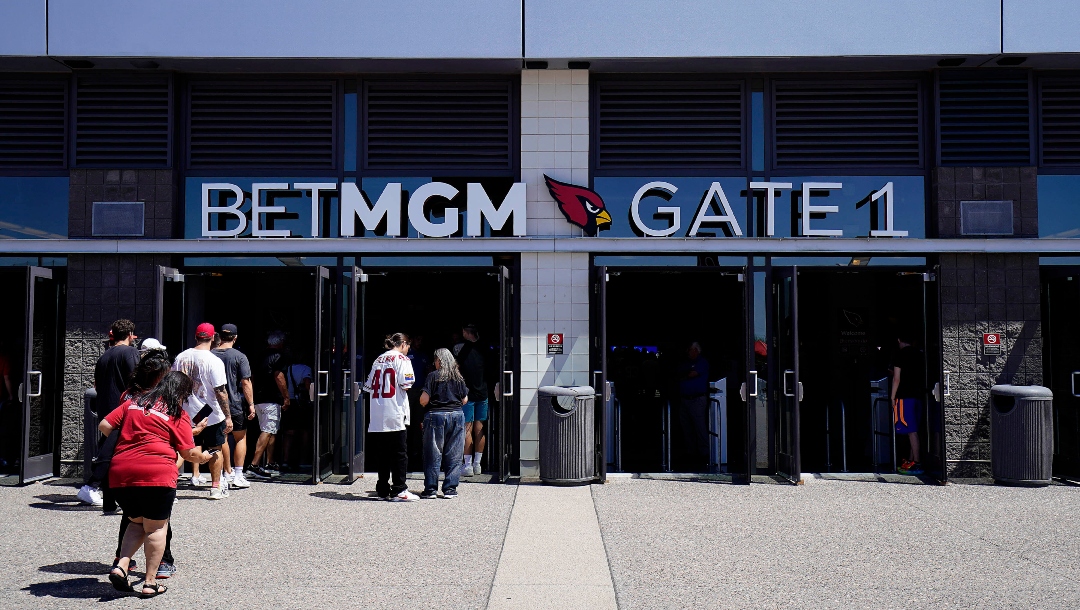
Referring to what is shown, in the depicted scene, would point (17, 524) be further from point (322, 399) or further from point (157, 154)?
point (157, 154)

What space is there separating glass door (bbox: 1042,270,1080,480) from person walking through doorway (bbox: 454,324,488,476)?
665 cm

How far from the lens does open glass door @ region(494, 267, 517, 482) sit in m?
9.88

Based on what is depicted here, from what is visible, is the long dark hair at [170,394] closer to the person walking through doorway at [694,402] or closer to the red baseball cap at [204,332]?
the red baseball cap at [204,332]

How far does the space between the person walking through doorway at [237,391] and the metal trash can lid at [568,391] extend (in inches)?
123

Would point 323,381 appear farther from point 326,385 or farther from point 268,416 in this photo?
point 268,416

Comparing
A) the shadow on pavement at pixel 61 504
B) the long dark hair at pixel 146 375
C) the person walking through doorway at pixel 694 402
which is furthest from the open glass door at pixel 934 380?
the shadow on pavement at pixel 61 504

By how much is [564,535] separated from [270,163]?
19.6 ft

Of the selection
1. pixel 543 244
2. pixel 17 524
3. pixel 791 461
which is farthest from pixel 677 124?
pixel 17 524

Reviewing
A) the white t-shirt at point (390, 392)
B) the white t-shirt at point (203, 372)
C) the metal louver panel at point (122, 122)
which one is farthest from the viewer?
the metal louver panel at point (122, 122)

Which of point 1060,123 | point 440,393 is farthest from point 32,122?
point 1060,123

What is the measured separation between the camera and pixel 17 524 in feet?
24.3

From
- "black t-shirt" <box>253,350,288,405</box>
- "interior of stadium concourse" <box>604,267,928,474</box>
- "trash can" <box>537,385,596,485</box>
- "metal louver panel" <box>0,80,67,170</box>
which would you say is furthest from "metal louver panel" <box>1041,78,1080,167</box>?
"metal louver panel" <box>0,80,67,170</box>

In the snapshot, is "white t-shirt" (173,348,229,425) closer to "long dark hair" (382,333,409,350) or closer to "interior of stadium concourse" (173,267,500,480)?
"interior of stadium concourse" (173,267,500,480)

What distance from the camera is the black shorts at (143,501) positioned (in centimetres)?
527
